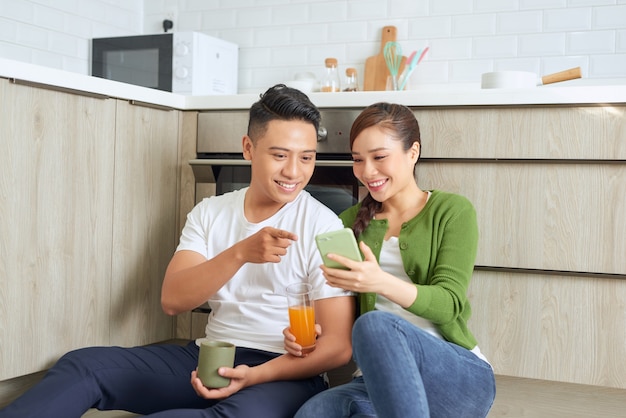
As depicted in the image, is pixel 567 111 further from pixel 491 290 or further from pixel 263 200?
pixel 263 200

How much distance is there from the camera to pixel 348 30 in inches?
124

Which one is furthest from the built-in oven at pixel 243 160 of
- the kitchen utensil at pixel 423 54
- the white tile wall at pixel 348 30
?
the white tile wall at pixel 348 30

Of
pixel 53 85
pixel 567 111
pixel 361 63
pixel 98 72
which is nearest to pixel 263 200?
pixel 53 85

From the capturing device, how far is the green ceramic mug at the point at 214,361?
4.81 ft

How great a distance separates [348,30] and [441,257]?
1774 millimetres

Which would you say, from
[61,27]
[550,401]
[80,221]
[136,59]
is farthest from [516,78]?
[61,27]

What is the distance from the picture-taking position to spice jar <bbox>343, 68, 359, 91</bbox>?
302cm

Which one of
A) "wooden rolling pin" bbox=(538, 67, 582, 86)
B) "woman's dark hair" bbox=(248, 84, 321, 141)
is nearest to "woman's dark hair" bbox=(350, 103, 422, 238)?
"woman's dark hair" bbox=(248, 84, 321, 141)

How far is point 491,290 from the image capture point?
6.48 feet

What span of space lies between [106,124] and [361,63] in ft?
4.67

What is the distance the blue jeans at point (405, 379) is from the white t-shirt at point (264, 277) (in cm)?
24

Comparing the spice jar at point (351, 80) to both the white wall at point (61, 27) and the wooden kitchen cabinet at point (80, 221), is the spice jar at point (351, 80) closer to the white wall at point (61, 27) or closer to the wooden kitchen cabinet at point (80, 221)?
the wooden kitchen cabinet at point (80, 221)

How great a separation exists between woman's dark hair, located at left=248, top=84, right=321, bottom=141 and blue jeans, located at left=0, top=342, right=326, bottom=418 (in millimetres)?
534

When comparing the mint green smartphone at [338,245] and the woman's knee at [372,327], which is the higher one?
the mint green smartphone at [338,245]
